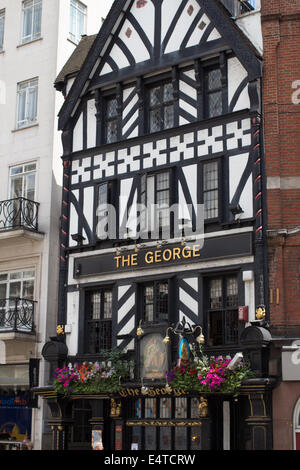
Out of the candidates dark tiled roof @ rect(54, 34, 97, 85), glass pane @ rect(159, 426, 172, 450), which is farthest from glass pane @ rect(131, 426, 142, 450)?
dark tiled roof @ rect(54, 34, 97, 85)

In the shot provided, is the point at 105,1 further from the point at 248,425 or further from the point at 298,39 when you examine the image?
the point at 248,425

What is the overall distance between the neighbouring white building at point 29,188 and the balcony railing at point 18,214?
3cm

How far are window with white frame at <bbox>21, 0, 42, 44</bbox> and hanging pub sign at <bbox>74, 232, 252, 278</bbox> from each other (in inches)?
358

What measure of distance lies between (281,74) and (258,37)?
130cm

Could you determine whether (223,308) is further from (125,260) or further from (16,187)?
(16,187)

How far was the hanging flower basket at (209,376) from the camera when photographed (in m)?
17.8

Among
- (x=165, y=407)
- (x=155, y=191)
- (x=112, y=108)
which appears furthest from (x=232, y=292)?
(x=112, y=108)

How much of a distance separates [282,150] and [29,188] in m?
9.27

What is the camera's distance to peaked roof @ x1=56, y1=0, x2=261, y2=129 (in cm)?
2031

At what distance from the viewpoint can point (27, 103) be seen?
25.7 metres

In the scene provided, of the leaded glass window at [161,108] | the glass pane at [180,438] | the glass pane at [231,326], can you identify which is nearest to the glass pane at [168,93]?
the leaded glass window at [161,108]

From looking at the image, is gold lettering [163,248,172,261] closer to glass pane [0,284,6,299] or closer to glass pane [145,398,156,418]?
glass pane [145,398,156,418]

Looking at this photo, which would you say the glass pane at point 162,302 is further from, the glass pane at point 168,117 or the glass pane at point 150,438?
the glass pane at point 168,117
